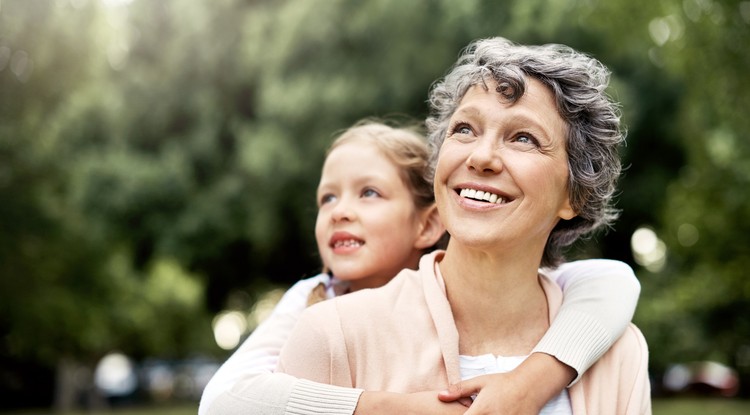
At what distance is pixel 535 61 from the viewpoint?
8.42ft

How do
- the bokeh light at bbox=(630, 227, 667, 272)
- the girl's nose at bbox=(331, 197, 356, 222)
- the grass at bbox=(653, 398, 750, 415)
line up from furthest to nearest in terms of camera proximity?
the bokeh light at bbox=(630, 227, 667, 272) → the grass at bbox=(653, 398, 750, 415) → the girl's nose at bbox=(331, 197, 356, 222)

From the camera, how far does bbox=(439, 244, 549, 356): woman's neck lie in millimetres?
2600

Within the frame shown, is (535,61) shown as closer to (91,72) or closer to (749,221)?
(749,221)

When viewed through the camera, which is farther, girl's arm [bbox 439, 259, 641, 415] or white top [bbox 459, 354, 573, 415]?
white top [bbox 459, 354, 573, 415]

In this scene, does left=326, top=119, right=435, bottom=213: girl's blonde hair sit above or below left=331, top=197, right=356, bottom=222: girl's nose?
above

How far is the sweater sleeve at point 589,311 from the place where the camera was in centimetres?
251

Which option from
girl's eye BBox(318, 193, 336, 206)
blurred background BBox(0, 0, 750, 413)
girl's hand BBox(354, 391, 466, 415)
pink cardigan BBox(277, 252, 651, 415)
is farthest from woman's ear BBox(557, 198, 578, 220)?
blurred background BBox(0, 0, 750, 413)

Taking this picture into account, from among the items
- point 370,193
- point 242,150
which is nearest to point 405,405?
point 370,193

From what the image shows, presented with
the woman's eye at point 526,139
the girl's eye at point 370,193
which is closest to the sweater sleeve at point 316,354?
the woman's eye at point 526,139

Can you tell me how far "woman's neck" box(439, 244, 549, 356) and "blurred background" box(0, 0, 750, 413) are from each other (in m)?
9.82

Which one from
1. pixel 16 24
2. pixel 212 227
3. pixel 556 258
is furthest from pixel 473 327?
pixel 212 227

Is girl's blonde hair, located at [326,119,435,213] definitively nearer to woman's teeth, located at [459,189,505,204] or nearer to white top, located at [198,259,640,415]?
white top, located at [198,259,640,415]

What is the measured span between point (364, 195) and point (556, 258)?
2.63ft

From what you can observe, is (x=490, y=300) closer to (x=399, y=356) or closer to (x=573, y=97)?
(x=399, y=356)
